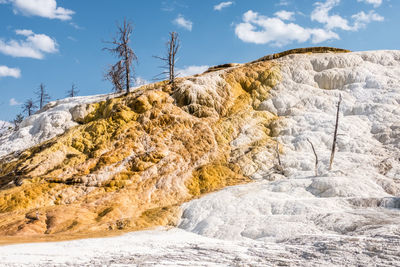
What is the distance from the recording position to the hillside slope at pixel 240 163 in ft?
42.3

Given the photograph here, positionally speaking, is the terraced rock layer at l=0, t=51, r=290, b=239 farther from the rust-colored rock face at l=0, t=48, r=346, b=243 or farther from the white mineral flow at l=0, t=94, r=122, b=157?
the white mineral flow at l=0, t=94, r=122, b=157

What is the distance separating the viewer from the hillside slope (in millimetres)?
12898

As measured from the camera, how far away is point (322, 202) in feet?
46.3

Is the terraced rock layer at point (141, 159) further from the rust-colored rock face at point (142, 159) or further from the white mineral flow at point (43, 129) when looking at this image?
the white mineral flow at point (43, 129)

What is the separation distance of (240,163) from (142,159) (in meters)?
6.29

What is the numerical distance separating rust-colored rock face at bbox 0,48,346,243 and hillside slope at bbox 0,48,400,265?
77 mm

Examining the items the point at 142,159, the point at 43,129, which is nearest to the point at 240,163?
the point at 142,159

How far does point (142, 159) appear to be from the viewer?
21.0 m

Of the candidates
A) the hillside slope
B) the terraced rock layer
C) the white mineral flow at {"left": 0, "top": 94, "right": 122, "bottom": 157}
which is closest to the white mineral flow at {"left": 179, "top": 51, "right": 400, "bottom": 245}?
the hillside slope

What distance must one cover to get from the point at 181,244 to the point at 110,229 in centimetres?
601


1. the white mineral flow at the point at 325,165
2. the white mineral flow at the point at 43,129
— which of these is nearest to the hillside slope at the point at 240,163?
the white mineral flow at the point at 325,165

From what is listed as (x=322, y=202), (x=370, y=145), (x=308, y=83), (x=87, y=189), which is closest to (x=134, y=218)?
(x=87, y=189)

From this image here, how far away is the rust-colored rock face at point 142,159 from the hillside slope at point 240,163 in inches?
3.1

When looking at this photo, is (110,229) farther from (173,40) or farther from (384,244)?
(173,40)
